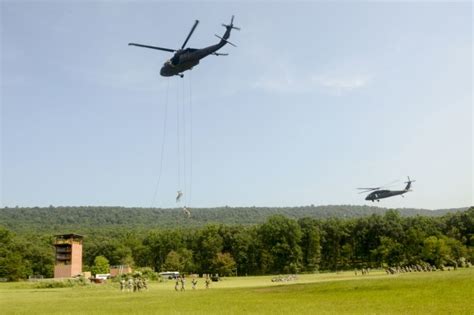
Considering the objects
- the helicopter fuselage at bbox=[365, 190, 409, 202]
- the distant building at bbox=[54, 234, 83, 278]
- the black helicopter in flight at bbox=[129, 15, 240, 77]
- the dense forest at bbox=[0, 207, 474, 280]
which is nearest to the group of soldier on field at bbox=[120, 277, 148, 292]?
the black helicopter in flight at bbox=[129, 15, 240, 77]

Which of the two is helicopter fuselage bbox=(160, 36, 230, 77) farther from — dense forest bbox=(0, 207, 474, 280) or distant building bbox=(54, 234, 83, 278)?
dense forest bbox=(0, 207, 474, 280)

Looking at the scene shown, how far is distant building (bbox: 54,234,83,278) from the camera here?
9544 cm

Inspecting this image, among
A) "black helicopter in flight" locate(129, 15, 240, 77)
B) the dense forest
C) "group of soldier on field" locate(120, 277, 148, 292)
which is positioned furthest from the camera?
the dense forest

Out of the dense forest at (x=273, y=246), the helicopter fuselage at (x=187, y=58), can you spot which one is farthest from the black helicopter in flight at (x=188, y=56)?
the dense forest at (x=273, y=246)

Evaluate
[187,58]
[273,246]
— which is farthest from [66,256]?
[187,58]

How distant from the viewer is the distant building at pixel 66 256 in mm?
95438

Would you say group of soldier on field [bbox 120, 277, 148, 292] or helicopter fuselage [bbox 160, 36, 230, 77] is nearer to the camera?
helicopter fuselage [bbox 160, 36, 230, 77]

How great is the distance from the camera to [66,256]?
9712cm

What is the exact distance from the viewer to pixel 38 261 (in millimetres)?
118625

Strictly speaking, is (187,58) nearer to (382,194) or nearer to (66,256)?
(382,194)

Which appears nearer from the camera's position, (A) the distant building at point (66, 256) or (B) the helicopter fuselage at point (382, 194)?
(B) the helicopter fuselage at point (382, 194)

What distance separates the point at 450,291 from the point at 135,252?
104075 millimetres

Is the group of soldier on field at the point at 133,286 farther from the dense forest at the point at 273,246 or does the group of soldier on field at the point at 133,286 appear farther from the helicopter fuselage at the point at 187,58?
the dense forest at the point at 273,246

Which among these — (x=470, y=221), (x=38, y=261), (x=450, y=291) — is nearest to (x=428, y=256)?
(x=470, y=221)
